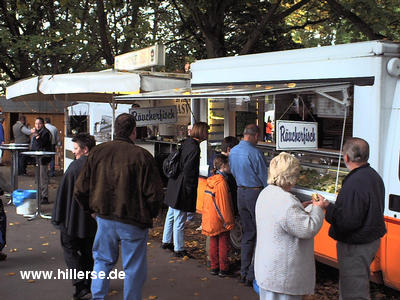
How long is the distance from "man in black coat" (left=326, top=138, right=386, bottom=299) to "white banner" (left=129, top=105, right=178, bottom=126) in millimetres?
5599

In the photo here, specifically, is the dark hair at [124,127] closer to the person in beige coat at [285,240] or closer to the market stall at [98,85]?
the person in beige coat at [285,240]

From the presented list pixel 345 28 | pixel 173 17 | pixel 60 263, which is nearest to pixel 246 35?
pixel 345 28

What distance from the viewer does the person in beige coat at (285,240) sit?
3.23 meters

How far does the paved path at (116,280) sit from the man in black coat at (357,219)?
1.55 metres

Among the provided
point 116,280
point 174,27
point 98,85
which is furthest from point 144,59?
point 174,27

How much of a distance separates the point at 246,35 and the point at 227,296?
1079cm

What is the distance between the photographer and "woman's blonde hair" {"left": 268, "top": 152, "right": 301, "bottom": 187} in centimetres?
343

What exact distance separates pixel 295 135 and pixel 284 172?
6.61 feet

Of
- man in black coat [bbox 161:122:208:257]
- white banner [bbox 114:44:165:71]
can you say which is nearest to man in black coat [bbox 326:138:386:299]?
man in black coat [bbox 161:122:208:257]

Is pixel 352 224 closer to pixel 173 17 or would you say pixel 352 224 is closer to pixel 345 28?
pixel 345 28

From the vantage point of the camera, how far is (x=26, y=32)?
60.3 ft

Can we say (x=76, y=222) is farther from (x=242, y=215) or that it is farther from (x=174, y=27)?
(x=174, y=27)

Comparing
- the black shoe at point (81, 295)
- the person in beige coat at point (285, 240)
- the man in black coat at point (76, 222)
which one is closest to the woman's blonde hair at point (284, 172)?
the person in beige coat at point (285, 240)

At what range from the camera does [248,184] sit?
5348mm
